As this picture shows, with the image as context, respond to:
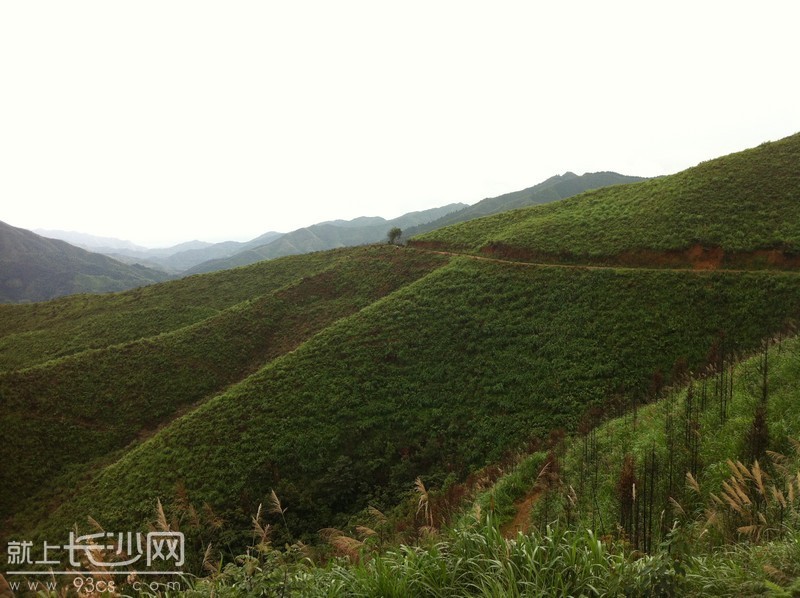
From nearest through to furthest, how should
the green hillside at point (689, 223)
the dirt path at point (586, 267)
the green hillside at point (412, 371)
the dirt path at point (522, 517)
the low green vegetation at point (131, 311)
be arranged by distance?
the dirt path at point (522, 517), the green hillside at point (412, 371), the dirt path at point (586, 267), the green hillside at point (689, 223), the low green vegetation at point (131, 311)

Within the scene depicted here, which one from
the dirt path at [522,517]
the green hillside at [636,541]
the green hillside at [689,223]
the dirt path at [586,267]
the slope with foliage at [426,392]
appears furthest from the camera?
the green hillside at [689,223]

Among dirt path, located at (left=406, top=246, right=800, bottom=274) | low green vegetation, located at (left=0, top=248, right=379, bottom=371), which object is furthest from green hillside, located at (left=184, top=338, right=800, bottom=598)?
low green vegetation, located at (left=0, top=248, right=379, bottom=371)

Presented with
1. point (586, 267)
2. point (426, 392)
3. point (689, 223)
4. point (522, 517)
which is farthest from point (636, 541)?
point (689, 223)

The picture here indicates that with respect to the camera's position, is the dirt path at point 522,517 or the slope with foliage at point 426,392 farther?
the slope with foliage at point 426,392

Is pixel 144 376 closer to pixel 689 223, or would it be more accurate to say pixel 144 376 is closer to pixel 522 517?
pixel 522 517

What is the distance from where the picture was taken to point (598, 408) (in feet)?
52.4

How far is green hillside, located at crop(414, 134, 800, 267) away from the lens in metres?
23.2

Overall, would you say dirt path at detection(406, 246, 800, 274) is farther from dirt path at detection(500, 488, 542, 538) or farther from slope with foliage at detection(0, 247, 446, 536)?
dirt path at detection(500, 488, 542, 538)

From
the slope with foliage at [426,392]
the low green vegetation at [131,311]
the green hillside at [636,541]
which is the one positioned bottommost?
the slope with foliage at [426,392]

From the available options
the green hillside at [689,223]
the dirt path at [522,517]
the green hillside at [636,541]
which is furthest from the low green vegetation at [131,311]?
the green hillside at [636,541]

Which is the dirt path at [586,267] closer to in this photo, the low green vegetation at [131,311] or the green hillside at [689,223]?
the green hillside at [689,223]

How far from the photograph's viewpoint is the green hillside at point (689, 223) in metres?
23.2

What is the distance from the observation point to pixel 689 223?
87.2 feet

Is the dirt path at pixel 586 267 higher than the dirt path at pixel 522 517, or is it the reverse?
the dirt path at pixel 586 267
